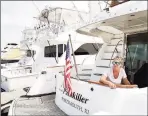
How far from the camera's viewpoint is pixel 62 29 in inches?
558

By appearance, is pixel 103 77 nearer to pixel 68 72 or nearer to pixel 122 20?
pixel 68 72

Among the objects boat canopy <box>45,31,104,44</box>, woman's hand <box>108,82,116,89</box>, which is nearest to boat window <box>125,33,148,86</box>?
woman's hand <box>108,82,116,89</box>

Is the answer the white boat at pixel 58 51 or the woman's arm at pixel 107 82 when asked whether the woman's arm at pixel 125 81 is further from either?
the white boat at pixel 58 51

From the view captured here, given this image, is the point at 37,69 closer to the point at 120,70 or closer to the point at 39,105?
the point at 39,105

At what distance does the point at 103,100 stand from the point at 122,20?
2.16 metres

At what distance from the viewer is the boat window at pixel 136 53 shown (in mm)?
6324

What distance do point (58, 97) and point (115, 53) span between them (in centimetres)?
219

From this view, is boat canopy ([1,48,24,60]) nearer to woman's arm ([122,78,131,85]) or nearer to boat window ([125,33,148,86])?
boat window ([125,33,148,86])

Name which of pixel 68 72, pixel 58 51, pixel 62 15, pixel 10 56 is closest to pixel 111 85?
pixel 68 72

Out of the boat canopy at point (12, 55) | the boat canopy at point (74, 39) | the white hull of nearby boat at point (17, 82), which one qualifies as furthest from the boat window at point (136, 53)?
the boat canopy at point (12, 55)

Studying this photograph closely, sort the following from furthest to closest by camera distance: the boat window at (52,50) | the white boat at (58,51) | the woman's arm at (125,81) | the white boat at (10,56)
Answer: the white boat at (10,56), the boat window at (52,50), the white boat at (58,51), the woman's arm at (125,81)

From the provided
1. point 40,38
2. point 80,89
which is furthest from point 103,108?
point 40,38

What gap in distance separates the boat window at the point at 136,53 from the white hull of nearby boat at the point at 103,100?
6.28 ft

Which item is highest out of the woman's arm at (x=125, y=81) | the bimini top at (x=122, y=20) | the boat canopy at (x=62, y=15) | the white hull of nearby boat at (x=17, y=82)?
the boat canopy at (x=62, y=15)
